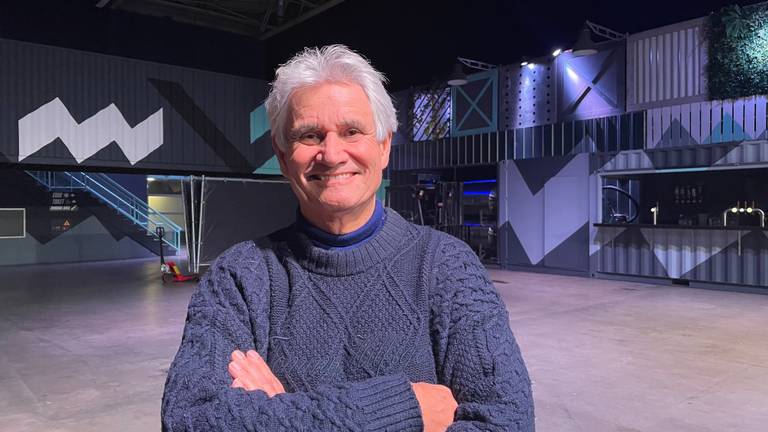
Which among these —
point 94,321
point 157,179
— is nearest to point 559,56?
point 94,321

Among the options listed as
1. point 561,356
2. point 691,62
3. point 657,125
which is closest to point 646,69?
point 691,62

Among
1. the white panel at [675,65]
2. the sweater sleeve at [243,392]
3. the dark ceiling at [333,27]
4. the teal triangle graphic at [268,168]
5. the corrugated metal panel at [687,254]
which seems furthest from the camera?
the teal triangle graphic at [268,168]

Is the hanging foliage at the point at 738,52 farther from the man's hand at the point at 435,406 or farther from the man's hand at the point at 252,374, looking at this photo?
the man's hand at the point at 252,374

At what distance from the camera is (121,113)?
12.6 m

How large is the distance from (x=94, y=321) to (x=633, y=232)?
8.28 meters

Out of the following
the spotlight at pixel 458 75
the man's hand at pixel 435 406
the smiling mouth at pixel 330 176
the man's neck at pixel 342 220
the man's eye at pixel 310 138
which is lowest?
the man's hand at pixel 435 406

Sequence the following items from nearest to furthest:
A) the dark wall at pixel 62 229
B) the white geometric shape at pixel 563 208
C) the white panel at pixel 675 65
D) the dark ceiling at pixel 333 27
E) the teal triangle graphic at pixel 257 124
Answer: the white panel at pixel 675 65 → the white geometric shape at pixel 563 208 → the dark ceiling at pixel 333 27 → the dark wall at pixel 62 229 → the teal triangle graphic at pixel 257 124

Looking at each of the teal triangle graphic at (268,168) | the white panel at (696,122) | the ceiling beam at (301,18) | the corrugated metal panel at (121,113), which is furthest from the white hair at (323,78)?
the ceiling beam at (301,18)

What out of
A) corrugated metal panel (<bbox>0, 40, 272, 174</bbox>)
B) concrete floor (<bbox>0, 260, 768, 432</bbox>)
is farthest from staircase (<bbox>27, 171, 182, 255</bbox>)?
concrete floor (<bbox>0, 260, 768, 432</bbox>)

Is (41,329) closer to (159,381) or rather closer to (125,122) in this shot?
(159,381)

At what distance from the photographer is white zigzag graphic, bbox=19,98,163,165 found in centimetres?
1154

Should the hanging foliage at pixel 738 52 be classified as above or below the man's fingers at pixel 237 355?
above

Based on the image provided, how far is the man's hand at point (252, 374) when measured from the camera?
109 cm

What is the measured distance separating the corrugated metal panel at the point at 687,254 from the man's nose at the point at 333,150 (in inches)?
354
